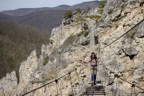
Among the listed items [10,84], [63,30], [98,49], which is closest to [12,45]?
[10,84]

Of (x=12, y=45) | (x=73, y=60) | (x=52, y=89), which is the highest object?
(x=73, y=60)

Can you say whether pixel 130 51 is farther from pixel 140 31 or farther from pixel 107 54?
pixel 107 54

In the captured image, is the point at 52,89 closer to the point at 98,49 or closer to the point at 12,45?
the point at 98,49

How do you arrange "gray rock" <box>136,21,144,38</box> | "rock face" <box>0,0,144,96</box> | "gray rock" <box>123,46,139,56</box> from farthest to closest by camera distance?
"rock face" <box>0,0,144,96</box>, "gray rock" <box>123,46,139,56</box>, "gray rock" <box>136,21,144,38</box>

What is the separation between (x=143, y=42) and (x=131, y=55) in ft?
4.79

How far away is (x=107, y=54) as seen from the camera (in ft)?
86.7

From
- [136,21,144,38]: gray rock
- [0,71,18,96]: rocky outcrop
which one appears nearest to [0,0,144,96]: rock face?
[136,21,144,38]: gray rock

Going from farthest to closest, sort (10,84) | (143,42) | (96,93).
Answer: (10,84), (143,42), (96,93)

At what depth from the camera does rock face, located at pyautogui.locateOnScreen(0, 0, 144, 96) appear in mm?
24183

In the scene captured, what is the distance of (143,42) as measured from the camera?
76.8 feet

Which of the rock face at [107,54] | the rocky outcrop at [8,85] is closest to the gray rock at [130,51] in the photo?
the rock face at [107,54]

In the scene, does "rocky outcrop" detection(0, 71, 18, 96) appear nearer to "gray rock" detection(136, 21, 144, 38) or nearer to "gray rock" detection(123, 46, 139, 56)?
"gray rock" detection(123, 46, 139, 56)

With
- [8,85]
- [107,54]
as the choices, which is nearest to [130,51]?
[107,54]

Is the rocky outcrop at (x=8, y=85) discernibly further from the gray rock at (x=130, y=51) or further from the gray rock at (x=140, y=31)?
the gray rock at (x=140, y=31)
